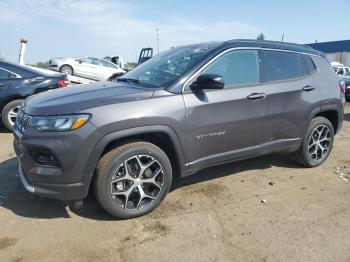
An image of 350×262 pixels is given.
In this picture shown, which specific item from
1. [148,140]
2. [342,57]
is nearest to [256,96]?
[148,140]

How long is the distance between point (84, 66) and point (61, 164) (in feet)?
→ 54.9

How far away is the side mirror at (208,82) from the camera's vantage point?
147 inches

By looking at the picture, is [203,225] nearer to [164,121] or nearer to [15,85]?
[164,121]

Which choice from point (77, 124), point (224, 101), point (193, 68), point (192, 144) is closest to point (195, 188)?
point (192, 144)

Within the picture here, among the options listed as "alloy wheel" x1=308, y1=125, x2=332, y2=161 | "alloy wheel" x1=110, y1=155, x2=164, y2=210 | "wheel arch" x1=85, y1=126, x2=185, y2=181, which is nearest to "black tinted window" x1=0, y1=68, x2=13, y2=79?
"wheel arch" x1=85, y1=126, x2=185, y2=181

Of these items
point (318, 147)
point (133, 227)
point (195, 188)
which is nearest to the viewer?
point (133, 227)

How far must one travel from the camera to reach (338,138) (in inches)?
291

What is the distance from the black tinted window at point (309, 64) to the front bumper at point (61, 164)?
3257 millimetres

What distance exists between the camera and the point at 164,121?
3.60m

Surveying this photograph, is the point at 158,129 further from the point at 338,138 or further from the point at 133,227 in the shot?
the point at 338,138

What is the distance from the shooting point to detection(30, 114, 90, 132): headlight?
127 inches

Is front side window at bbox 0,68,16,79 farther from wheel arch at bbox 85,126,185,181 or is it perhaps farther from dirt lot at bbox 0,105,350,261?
wheel arch at bbox 85,126,185,181

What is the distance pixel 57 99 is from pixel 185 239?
183 centimetres

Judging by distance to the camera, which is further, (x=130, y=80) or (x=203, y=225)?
(x=130, y=80)
